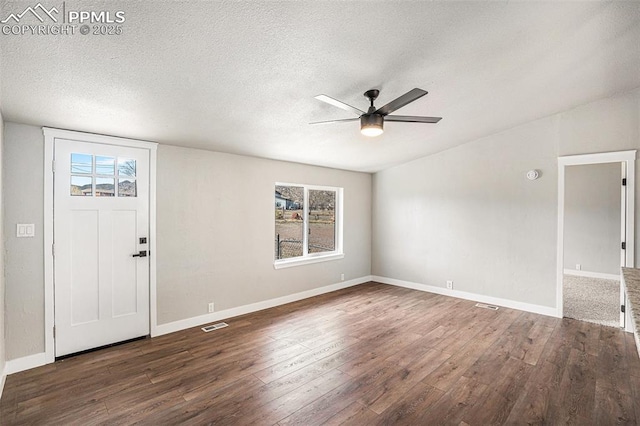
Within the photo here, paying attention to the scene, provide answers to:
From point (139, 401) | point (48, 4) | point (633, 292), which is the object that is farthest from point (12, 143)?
point (633, 292)

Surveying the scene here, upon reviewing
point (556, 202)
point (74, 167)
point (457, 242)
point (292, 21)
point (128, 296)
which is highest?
point (292, 21)

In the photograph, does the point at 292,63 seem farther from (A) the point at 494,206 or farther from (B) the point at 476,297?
(B) the point at 476,297

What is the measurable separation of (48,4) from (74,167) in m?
2.12

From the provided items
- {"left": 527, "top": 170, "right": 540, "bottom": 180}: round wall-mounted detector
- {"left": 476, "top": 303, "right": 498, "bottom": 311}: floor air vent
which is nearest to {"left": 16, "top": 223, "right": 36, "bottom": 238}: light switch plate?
{"left": 476, "top": 303, "right": 498, "bottom": 311}: floor air vent

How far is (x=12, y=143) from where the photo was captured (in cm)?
277

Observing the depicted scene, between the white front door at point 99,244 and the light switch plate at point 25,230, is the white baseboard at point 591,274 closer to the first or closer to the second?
the white front door at point 99,244

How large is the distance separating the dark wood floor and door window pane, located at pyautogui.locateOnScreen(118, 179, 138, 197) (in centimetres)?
170

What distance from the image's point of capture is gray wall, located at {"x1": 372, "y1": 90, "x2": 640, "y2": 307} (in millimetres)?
4070

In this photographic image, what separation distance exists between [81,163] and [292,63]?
2.55 metres

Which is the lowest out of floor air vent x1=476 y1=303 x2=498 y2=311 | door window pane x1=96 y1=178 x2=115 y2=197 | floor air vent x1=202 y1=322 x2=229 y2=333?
floor air vent x1=202 y1=322 x2=229 y2=333

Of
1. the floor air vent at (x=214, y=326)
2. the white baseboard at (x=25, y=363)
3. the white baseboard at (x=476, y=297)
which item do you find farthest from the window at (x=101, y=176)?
the white baseboard at (x=476, y=297)

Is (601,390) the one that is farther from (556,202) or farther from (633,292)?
(556,202)

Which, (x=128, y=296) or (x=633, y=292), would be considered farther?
(x=128, y=296)

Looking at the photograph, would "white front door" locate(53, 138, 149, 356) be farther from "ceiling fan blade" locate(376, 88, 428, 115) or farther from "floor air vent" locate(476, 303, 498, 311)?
"floor air vent" locate(476, 303, 498, 311)
